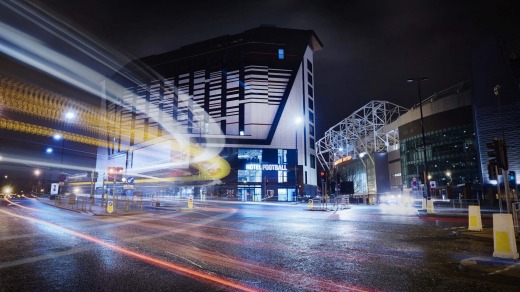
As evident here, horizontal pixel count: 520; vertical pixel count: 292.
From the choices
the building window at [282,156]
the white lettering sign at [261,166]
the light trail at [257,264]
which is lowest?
the light trail at [257,264]

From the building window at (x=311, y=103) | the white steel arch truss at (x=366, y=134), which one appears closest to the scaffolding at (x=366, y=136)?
the white steel arch truss at (x=366, y=134)

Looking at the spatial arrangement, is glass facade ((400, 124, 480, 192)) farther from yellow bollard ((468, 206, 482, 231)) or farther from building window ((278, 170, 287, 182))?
yellow bollard ((468, 206, 482, 231))

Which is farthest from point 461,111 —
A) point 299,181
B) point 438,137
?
point 299,181

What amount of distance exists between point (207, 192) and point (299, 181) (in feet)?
68.6

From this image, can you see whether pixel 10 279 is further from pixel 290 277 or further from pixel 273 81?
pixel 273 81

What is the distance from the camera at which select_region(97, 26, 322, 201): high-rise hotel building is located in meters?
71.8

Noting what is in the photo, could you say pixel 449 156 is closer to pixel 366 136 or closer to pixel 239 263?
pixel 366 136

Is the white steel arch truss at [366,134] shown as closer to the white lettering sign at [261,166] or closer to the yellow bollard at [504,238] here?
the white lettering sign at [261,166]

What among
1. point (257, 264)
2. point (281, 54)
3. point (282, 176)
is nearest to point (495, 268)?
point (257, 264)

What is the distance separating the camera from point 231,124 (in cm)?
7856

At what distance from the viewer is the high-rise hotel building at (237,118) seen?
7181 cm

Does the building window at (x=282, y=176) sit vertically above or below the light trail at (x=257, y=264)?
above

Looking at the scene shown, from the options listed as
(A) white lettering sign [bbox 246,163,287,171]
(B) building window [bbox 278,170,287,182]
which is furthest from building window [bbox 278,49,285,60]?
(B) building window [bbox 278,170,287,182]

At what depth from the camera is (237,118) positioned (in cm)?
7812
